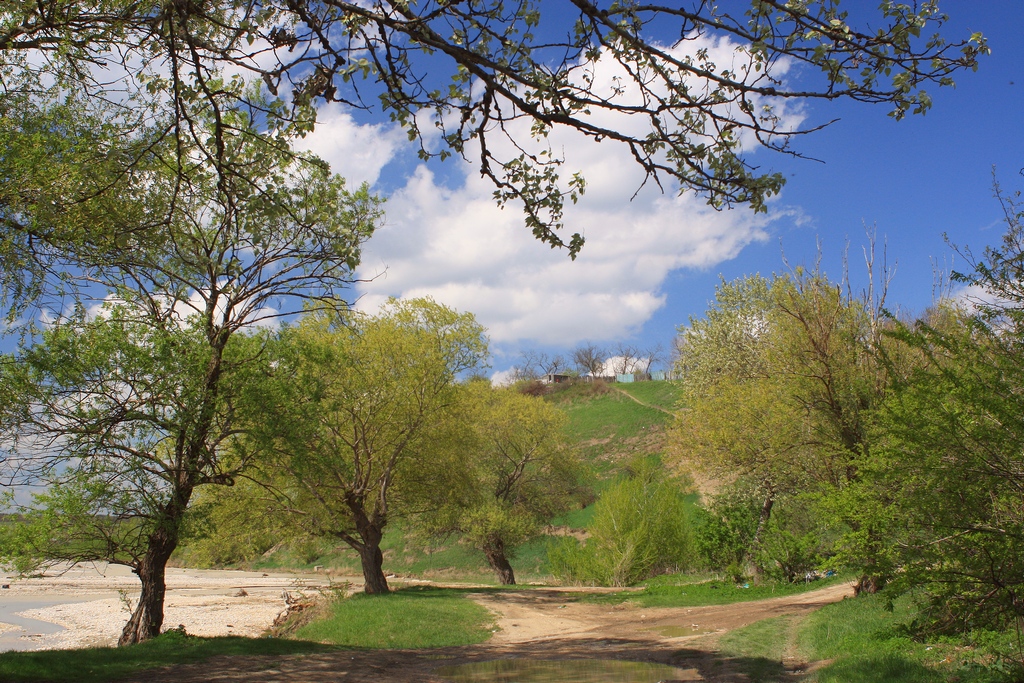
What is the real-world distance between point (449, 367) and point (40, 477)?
45.8 ft

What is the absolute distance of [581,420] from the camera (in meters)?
70.3

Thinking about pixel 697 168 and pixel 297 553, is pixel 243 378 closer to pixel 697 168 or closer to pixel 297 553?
pixel 697 168

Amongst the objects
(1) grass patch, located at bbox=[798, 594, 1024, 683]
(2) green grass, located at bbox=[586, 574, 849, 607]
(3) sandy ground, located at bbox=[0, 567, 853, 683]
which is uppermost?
(1) grass patch, located at bbox=[798, 594, 1024, 683]

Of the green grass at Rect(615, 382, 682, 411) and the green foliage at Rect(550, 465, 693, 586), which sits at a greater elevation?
the green grass at Rect(615, 382, 682, 411)

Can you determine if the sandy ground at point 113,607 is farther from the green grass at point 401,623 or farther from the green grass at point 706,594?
the green grass at point 706,594

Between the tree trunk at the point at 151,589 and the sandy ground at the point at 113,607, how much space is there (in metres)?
0.38

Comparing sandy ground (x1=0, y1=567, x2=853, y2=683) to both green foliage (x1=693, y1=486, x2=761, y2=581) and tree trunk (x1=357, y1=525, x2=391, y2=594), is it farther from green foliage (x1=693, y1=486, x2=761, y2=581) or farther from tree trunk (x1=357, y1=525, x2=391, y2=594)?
green foliage (x1=693, y1=486, x2=761, y2=581)

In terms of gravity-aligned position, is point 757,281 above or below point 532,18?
above

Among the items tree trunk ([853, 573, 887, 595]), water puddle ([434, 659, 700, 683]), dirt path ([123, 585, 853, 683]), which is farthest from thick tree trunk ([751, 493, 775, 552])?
water puddle ([434, 659, 700, 683])

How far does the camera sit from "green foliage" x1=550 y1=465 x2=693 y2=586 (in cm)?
2731

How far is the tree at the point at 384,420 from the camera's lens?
72.8ft

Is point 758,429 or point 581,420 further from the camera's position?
point 581,420

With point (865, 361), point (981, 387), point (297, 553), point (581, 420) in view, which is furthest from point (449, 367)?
point (581, 420)

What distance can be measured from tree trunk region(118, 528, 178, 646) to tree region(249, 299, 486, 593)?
616cm
